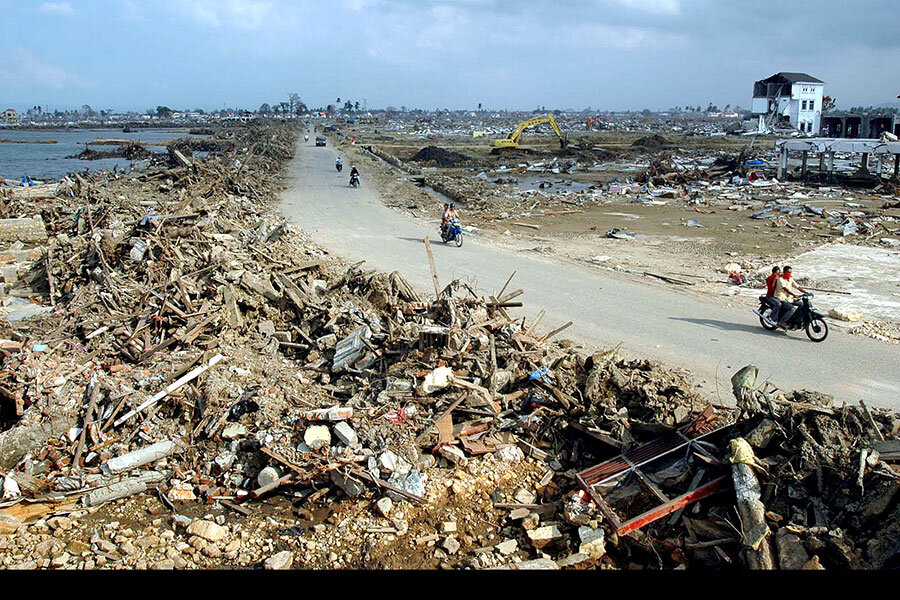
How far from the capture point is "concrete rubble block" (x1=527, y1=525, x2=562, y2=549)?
675cm

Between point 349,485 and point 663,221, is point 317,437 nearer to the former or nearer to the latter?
point 349,485

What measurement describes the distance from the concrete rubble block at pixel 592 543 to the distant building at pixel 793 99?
303 feet

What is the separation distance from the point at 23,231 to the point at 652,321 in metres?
19.7

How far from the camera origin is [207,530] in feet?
22.8

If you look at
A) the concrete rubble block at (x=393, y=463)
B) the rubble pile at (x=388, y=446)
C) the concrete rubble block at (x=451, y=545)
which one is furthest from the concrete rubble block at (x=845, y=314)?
the concrete rubble block at (x=451, y=545)

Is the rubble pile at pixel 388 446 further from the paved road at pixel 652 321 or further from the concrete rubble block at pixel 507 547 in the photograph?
the paved road at pixel 652 321

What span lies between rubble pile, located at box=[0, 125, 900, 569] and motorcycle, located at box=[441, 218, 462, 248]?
25.1 feet

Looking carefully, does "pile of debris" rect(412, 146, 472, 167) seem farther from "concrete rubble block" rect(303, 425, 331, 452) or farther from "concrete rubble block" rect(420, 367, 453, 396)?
"concrete rubble block" rect(303, 425, 331, 452)

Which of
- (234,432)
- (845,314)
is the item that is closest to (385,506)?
(234,432)

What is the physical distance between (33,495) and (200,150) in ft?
233

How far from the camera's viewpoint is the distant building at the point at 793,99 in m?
86.4

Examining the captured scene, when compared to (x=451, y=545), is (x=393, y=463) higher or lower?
higher

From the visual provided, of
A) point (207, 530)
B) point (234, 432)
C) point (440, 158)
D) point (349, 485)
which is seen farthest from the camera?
point (440, 158)
